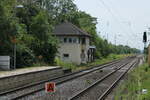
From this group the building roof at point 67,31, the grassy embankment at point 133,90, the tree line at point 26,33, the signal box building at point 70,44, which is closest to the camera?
the grassy embankment at point 133,90

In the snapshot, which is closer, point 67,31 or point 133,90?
point 133,90

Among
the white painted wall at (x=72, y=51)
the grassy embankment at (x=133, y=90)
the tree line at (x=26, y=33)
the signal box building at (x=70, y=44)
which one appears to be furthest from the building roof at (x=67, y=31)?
the grassy embankment at (x=133, y=90)

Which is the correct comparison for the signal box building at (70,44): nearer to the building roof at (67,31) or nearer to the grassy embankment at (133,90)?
the building roof at (67,31)

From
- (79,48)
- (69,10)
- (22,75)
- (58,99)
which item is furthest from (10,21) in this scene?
(69,10)

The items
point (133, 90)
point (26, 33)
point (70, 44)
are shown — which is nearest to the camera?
point (133, 90)

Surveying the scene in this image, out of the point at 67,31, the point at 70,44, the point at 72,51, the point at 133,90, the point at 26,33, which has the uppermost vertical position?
the point at 67,31

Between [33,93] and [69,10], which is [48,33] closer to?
[33,93]

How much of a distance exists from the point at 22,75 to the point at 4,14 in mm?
8032

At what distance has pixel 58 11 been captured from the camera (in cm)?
8444

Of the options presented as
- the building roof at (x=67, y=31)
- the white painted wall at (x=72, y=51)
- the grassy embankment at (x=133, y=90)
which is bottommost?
the grassy embankment at (x=133, y=90)

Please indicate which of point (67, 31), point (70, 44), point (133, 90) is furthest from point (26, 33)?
point (133, 90)

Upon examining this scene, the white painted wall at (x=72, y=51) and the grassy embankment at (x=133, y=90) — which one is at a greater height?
the white painted wall at (x=72, y=51)

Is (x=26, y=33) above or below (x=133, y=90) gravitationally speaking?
above

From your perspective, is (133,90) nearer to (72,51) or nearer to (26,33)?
(26,33)
